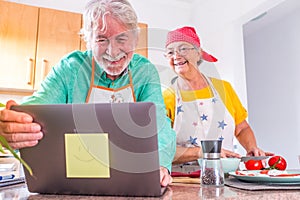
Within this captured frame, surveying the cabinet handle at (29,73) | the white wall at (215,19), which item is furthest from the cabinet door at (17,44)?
the white wall at (215,19)

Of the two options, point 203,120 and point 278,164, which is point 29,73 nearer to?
point 203,120

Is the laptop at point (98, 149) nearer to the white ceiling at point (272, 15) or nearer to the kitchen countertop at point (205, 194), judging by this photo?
the kitchen countertop at point (205, 194)

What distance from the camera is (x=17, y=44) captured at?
2.29 meters

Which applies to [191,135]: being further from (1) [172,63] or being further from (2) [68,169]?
(2) [68,169]

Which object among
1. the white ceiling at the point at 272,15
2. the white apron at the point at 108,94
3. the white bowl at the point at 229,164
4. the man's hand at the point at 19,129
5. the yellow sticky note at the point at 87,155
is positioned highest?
the white ceiling at the point at 272,15

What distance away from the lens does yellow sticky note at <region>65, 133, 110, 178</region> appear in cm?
59

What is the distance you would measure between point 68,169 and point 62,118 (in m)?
0.11

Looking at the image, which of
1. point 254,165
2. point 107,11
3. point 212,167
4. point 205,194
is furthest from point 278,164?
point 107,11

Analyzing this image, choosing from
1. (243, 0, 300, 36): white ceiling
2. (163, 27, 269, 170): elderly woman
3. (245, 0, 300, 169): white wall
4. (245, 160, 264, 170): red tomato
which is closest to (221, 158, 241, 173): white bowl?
(245, 160, 264, 170): red tomato

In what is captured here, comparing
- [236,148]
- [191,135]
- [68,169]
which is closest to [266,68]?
[236,148]

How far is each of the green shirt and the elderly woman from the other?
0.35m

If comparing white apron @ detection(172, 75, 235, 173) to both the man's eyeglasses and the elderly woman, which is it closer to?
the elderly woman

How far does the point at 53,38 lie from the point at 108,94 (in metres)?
1.53

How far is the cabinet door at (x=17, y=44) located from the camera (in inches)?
88.0
